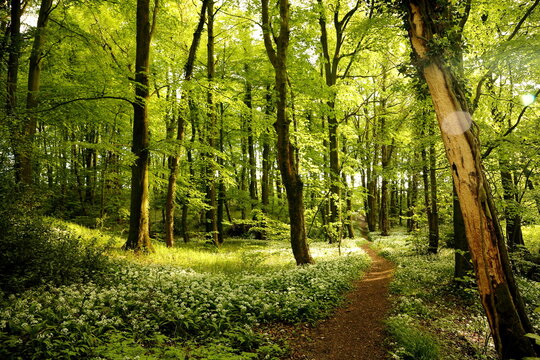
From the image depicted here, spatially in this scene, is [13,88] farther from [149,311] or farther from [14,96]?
[149,311]

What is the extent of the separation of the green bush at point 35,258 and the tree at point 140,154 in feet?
9.63

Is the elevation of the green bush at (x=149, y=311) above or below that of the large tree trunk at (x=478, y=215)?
below

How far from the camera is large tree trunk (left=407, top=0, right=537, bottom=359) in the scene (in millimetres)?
4230

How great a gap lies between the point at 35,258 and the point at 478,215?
27.7 feet

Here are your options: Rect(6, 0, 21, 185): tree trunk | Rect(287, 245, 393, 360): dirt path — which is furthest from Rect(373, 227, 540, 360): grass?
Rect(6, 0, 21, 185): tree trunk

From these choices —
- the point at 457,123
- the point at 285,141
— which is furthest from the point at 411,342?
the point at 285,141

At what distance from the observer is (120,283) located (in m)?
6.52

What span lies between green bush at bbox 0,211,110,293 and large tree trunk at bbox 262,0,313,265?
248 inches

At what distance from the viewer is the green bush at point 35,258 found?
18.8 feet

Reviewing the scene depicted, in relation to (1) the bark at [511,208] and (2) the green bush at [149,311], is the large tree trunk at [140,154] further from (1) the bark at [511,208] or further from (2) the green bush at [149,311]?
(1) the bark at [511,208]

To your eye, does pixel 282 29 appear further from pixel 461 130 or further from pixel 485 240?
pixel 485 240

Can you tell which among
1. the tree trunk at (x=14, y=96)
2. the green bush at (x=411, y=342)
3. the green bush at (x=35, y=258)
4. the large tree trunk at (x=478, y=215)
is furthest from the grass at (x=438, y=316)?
the tree trunk at (x=14, y=96)

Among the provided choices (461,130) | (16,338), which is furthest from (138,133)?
(461,130)

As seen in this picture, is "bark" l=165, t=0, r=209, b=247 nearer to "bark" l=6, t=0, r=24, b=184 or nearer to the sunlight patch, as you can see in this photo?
"bark" l=6, t=0, r=24, b=184
